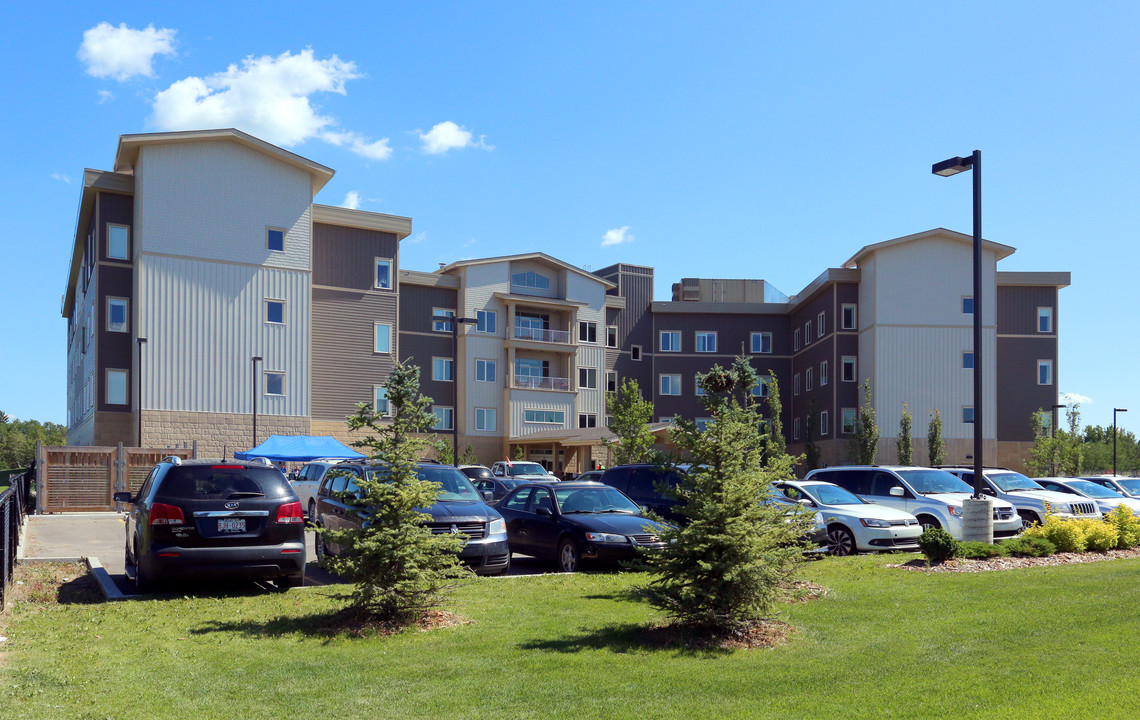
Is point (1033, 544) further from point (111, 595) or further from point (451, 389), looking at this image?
point (451, 389)

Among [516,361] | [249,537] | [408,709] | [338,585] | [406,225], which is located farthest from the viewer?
[516,361]

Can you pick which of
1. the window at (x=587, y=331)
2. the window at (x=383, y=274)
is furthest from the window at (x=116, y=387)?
the window at (x=587, y=331)

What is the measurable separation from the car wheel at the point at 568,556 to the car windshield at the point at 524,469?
21.4 metres

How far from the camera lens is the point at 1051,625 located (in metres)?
9.16

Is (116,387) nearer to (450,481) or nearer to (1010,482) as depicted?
(450,481)

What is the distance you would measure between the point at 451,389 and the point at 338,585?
45024 millimetres

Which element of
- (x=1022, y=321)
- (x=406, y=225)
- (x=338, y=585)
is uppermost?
(x=406, y=225)

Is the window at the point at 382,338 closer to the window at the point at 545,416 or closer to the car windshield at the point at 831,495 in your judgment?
the window at the point at 545,416

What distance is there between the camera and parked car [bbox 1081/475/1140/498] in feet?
85.1

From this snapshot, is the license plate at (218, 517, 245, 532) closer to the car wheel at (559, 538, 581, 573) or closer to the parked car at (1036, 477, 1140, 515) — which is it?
→ the car wheel at (559, 538, 581, 573)

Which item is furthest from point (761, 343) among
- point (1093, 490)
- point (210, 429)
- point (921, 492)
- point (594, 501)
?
point (594, 501)

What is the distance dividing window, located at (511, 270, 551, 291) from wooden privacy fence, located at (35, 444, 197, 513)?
99.8 feet

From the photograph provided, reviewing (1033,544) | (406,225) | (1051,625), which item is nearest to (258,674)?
(1051,625)

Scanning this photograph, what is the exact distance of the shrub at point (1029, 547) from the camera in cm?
1546
